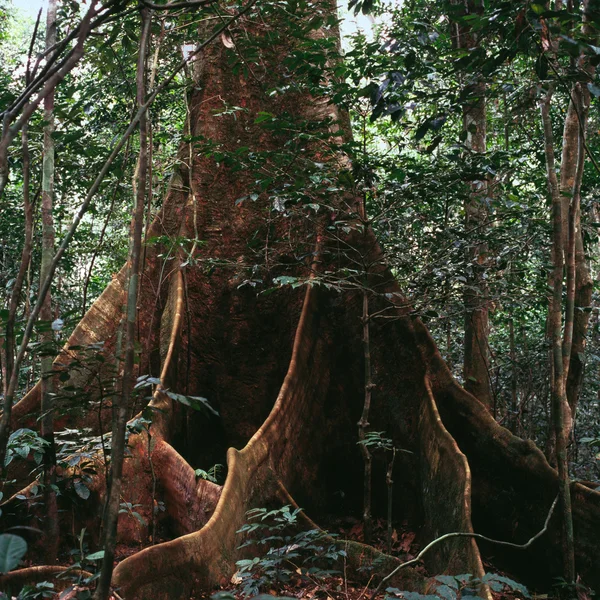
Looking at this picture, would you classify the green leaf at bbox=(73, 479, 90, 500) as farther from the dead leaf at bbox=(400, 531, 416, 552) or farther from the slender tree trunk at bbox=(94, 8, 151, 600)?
the dead leaf at bbox=(400, 531, 416, 552)

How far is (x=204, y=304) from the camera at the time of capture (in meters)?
5.33

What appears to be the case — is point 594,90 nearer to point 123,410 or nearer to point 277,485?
point 123,410

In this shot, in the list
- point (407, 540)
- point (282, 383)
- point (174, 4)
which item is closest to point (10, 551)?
point (174, 4)

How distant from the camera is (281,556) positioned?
2.65 m

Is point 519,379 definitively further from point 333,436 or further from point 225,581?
point 225,581

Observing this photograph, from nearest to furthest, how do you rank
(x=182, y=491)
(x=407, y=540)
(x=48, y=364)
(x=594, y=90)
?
(x=594, y=90) → (x=48, y=364) → (x=182, y=491) → (x=407, y=540)

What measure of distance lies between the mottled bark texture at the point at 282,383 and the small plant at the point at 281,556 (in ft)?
0.62

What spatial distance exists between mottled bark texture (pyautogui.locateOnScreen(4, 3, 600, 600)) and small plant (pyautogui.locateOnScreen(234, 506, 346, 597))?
7.5 inches

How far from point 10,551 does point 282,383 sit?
4063 mm

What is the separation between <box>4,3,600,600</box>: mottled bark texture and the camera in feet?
12.3

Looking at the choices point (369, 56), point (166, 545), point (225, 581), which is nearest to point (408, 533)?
point (225, 581)

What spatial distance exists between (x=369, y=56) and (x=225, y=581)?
3390mm

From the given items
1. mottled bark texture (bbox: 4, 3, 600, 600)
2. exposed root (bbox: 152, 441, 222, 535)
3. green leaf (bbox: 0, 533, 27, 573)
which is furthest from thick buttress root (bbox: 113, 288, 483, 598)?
green leaf (bbox: 0, 533, 27, 573)

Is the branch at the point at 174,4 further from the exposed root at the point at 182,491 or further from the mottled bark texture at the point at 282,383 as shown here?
the exposed root at the point at 182,491
